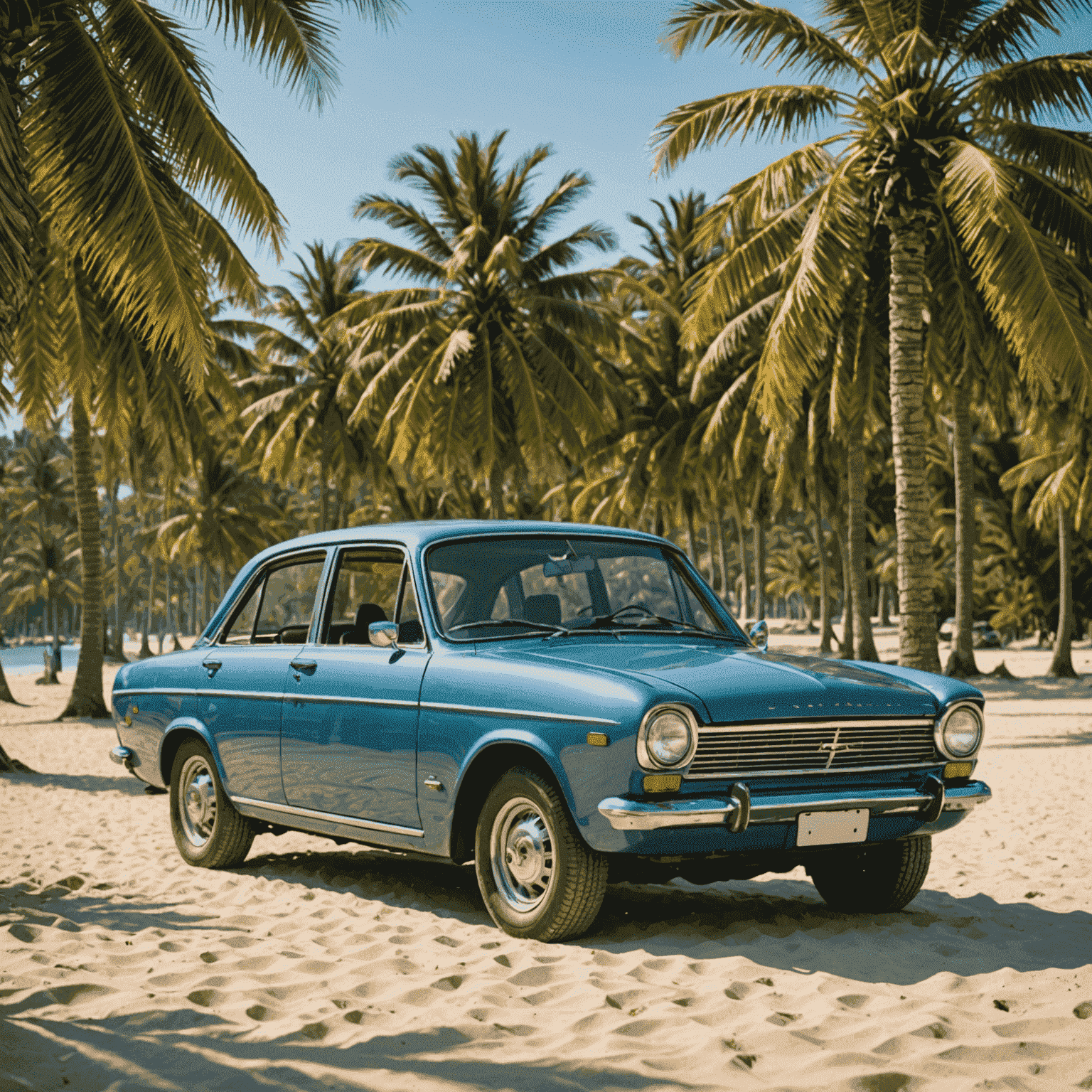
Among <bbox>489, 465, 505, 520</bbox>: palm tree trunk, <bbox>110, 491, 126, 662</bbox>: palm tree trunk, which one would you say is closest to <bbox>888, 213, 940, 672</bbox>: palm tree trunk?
<bbox>489, 465, 505, 520</bbox>: palm tree trunk

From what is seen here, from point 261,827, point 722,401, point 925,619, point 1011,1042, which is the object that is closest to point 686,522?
point 722,401

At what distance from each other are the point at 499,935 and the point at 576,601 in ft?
5.32

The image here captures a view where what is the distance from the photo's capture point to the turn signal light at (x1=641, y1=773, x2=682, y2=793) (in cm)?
455

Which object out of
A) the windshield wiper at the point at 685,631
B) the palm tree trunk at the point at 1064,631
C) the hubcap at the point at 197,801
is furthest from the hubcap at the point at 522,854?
the palm tree trunk at the point at 1064,631

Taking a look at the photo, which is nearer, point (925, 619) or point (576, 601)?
point (576, 601)

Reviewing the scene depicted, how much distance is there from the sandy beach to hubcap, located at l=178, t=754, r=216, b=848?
232 millimetres

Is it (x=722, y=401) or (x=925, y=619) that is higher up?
(x=722, y=401)

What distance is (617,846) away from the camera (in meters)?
4.60

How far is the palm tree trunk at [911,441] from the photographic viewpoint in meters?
14.6

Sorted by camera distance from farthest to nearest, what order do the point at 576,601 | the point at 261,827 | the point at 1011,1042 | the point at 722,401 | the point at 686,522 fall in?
the point at 686,522 → the point at 722,401 → the point at 261,827 → the point at 576,601 → the point at 1011,1042

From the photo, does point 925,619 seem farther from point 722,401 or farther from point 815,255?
point 722,401

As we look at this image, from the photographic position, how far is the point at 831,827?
4.86 m

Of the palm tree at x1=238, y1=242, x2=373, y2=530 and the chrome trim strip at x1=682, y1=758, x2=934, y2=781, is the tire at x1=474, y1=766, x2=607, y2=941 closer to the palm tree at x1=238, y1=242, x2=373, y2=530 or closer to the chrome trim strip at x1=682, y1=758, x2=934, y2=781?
the chrome trim strip at x1=682, y1=758, x2=934, y2=781

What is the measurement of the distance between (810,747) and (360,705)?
2157 millimetres
